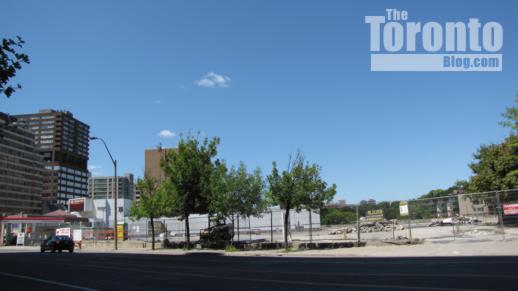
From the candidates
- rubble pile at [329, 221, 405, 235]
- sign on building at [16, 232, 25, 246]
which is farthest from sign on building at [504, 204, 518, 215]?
sign on building at [16, 232, 25, 246]

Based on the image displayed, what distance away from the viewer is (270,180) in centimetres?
2961

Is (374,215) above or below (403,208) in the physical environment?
below

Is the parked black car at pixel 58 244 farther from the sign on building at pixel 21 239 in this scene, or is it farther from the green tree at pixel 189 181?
the sign on building at pixel 21 239

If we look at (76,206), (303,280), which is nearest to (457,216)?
(303,280)

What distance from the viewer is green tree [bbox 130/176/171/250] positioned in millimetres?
38062

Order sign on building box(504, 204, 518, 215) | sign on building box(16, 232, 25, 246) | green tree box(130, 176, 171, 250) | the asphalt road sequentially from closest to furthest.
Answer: the asphalt road < sign on building box(504, 204, 518, 215) < green tree box(130, 176, 171, 250) < sign on building box(16, 232, 25, 246)

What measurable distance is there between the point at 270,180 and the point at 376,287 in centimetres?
1908

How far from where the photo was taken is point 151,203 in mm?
38781

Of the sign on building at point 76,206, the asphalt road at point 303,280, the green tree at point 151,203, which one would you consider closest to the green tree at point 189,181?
the green tree at point 151,203

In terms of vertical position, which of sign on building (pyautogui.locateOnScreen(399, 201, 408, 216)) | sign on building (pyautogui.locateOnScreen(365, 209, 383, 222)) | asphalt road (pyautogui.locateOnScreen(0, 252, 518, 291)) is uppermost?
sign on building (pyautogui.locateOnScreen(399, 201, 408, 216))

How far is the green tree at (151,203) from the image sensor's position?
38.1 m

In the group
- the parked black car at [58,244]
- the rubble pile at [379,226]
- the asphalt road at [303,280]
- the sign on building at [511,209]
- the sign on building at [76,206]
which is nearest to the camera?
the asphalt road at [303,280]

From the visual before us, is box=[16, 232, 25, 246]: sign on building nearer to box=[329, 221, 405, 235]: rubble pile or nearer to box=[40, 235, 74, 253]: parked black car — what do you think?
box=[40, 235, 74, 253]: parked black car

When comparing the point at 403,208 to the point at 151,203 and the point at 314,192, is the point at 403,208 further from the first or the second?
the point at 151,203
